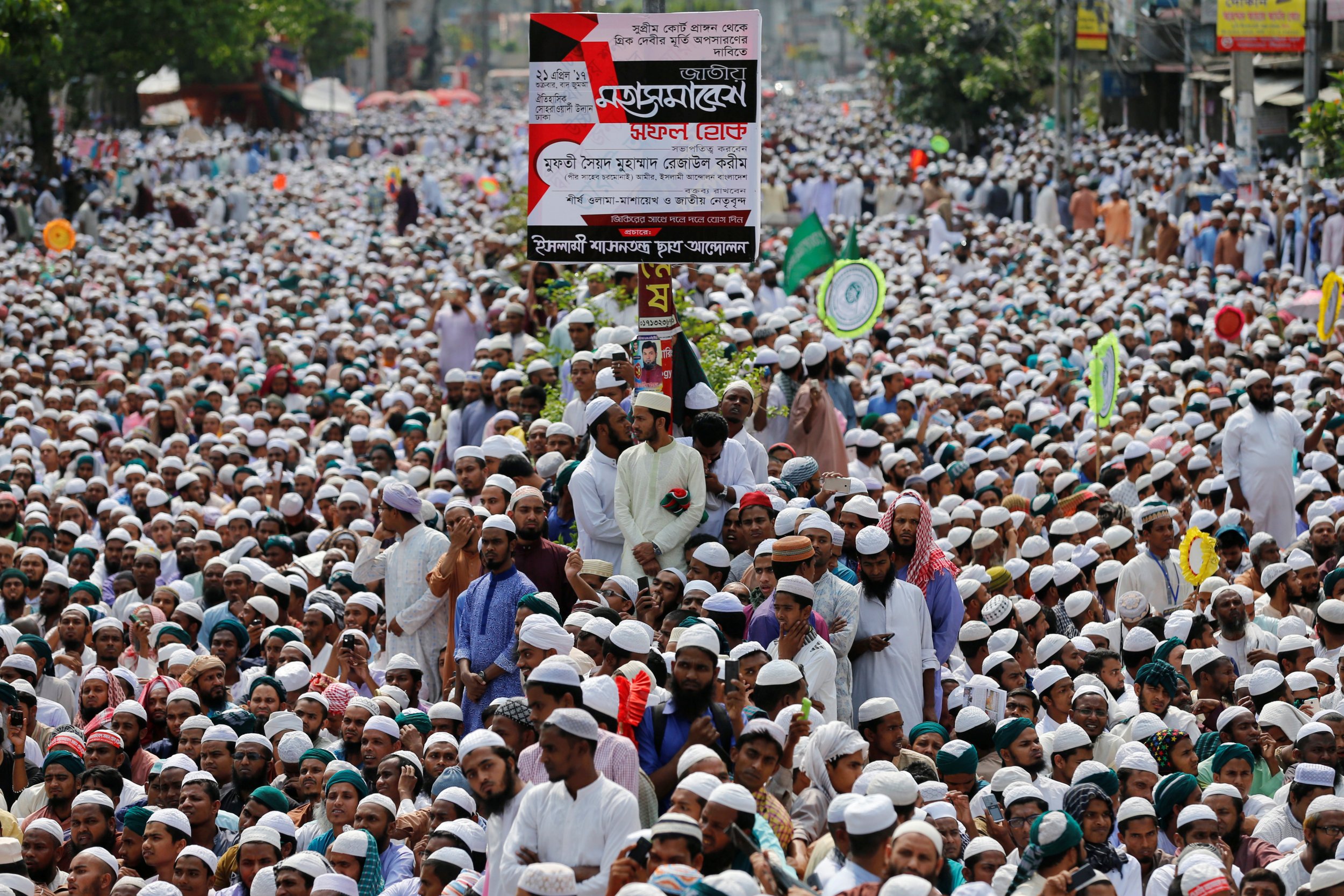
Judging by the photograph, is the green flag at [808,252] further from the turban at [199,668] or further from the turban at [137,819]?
the turban at [137,819]

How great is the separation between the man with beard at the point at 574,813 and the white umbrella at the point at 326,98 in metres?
58.2

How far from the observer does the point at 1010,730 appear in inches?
255

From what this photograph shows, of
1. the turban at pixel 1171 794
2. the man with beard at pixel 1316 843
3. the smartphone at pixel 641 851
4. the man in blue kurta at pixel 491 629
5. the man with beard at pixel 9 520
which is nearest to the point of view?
the smartphone at pixel 641 851

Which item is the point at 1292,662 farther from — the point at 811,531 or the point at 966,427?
the point at 966,427

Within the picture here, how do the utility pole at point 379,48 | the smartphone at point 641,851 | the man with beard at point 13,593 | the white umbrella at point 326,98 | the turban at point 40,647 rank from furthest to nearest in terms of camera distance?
the utility pole at point 379,48, the white umbrella at point 326,98, the man with beard at point 13,593, the turban at point 40,647, the smartphone at point 641,851

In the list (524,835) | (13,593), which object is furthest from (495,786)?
(13,593)

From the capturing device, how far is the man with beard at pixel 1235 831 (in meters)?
5.77

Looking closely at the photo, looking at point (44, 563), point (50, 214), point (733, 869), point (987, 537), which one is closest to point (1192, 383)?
point (987, 537)

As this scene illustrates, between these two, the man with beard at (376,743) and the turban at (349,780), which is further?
the man with beard at (376,743)

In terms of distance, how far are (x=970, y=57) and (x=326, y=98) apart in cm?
3342

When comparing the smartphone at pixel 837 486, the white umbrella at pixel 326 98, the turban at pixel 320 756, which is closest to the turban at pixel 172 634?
the turban at pixel 320 756

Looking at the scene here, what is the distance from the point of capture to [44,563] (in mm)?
9852

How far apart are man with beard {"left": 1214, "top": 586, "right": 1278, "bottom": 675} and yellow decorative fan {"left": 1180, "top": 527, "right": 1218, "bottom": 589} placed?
86 centimetres

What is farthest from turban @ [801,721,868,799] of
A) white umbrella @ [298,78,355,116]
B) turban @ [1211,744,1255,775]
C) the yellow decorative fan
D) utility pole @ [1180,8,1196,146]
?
white umbrella @ [298,78,355,116]
